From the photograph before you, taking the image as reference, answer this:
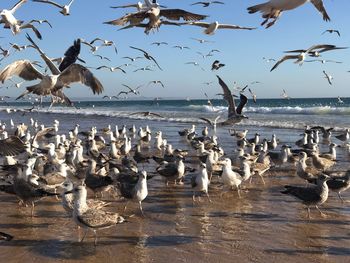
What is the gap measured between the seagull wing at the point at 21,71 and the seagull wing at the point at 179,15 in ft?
9.73

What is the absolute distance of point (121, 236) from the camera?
25.9 feet

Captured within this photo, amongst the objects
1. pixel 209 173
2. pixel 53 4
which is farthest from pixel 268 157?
pixel 53 4

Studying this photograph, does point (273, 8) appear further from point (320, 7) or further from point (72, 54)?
point (72, 54)

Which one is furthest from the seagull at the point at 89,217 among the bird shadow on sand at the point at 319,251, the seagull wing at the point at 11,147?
the bird shadow on sand at the point at 319,251

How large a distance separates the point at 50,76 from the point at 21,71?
631 millimetres

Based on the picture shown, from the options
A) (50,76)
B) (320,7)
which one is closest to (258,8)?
(320,7)

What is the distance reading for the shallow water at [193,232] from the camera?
710cm

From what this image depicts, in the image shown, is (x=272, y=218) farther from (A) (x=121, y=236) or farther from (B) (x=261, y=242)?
(A) (x=121, y=236)

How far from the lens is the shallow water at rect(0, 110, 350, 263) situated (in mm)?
7102

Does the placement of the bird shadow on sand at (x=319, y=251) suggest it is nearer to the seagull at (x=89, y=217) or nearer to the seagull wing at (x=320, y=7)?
the seagull at (x=89, y=217)

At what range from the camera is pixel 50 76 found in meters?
10.4

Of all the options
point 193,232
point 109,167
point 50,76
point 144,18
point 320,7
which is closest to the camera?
point 320,7

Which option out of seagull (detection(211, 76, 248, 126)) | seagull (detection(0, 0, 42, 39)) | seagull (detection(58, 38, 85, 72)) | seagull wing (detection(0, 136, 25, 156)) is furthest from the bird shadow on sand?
seagull (detection(0, 0, 42, 39))

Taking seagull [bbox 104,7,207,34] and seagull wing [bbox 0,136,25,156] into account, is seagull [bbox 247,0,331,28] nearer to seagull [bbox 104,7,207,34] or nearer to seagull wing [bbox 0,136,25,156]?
seagull [bbox 104,7,207,34]
